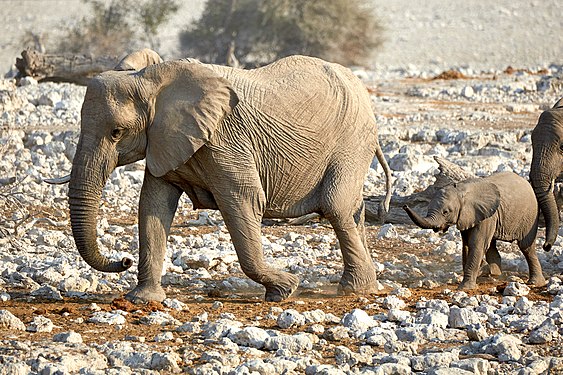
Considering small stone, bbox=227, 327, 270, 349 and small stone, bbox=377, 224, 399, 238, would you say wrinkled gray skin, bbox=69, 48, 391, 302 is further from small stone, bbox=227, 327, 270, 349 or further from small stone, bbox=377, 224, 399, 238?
small stone, bbox=377, 224, 399, 238

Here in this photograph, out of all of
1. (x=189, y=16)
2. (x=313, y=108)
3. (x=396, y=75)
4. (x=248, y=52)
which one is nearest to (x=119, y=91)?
(x=313, y=108)

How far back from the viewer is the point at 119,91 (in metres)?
6.90

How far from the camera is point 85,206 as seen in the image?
22.8ft

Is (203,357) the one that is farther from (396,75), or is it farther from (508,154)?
(396,75)

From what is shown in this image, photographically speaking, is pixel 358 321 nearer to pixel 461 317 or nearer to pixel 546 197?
pixel 461 317

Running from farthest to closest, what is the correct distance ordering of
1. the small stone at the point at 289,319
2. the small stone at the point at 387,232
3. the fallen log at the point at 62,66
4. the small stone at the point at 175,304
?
the fallen log at the point at 62,66 → the small stone at the point at 387,232 → the small stone at the point at 175,304 → the small stone at the point at 289,319

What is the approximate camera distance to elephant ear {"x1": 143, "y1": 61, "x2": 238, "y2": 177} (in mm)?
6980

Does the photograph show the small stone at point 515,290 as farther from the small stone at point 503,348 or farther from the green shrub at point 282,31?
the green shrub at point 282,31

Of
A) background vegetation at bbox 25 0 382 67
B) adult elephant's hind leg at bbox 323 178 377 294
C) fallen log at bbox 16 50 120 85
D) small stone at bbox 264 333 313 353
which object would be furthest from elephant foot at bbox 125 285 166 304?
background vegetation at bbox 25 0 382 67

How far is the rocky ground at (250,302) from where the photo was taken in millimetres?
5773

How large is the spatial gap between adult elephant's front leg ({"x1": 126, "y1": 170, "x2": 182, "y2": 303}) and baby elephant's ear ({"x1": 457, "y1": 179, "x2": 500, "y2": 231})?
2308 millimetres

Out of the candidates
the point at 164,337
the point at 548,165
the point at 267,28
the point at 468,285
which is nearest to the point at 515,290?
the point at 468,285

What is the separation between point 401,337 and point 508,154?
837 cm

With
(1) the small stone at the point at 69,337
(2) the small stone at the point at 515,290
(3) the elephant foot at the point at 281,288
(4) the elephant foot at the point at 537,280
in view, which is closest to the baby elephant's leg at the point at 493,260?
(4) the elephant foot at the point at 537,280
